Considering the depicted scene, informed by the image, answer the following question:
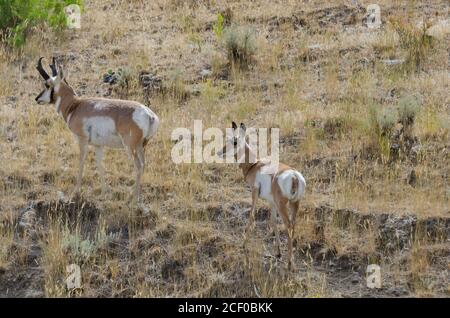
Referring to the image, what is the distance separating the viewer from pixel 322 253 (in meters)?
10.3

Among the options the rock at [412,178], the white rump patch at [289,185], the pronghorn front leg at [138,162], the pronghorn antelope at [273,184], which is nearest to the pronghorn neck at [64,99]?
the pronghorn front leg at [138,162]

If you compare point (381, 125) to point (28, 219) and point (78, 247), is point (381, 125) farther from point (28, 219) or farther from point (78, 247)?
point (28, 219)

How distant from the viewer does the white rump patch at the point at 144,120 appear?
10.7 metres

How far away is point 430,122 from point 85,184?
4.76 metres

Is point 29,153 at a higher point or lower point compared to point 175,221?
higher

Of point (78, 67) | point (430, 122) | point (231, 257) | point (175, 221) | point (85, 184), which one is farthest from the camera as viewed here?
point (78, 67)

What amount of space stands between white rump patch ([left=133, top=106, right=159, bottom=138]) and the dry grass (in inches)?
38.5

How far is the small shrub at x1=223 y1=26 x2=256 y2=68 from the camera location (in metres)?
14.9

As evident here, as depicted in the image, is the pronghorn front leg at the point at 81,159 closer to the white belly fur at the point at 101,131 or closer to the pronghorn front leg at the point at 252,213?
the white belly fur at the point at 101,131

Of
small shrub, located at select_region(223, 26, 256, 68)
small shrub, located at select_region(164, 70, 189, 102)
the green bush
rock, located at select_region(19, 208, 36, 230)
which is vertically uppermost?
the green bush

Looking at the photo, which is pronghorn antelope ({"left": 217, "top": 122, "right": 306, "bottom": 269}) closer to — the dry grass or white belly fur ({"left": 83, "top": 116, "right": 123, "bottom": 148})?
the dry grass

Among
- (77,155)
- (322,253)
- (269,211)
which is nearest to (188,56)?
(77,155)

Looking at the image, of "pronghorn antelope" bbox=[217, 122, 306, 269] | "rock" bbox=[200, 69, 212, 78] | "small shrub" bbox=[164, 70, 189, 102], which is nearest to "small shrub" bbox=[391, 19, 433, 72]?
"rock" bbox=[200, 69, 212, 78]
